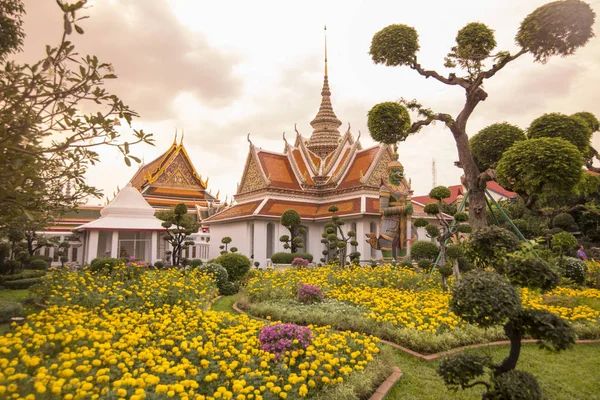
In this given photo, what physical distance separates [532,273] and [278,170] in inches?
892

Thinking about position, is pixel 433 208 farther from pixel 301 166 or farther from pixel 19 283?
pixel 301 166

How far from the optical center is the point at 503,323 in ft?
12.1

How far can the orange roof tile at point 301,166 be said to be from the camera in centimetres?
2596

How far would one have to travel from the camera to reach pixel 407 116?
1352 cm

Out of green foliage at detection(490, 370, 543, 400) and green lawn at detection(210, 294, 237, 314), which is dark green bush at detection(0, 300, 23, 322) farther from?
green foliage at detection(490, 370, 543, 400)

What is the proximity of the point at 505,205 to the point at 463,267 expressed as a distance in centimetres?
2192

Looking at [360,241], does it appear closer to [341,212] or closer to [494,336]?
[341,212]

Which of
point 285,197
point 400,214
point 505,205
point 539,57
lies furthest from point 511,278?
point 505,205

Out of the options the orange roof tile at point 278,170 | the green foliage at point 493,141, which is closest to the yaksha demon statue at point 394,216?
the green foliage at point 493,141

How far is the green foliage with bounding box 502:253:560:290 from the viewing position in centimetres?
362

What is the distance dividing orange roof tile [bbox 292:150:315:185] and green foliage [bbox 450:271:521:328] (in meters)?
21.9

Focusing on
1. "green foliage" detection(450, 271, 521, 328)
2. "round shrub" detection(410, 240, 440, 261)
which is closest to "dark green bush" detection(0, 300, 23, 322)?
"green foliage" detection(450, 271, 521, 328)

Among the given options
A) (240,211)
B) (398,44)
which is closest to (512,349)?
(398,44)

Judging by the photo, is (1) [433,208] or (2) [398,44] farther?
(2) [398,44]
